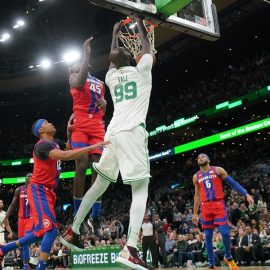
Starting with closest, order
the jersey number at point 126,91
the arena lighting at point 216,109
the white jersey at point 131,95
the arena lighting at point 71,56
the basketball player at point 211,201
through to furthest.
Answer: the white jersey at point 131,95, the jersey number at point 126,91, the basketball player at point 211,201, the arena lighting at point 216,109, the arena lighting at point 71,56

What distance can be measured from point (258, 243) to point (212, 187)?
15.8ft

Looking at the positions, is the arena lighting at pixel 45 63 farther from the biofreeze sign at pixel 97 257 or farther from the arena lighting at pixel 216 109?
the biofreeze sign at pixel 97 257

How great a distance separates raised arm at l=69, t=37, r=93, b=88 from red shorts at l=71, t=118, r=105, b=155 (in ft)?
1.74

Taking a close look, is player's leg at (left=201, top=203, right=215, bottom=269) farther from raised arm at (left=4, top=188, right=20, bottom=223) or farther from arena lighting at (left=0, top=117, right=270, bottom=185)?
arena lighting at (left=0, top=117, right=270, bottom=185)

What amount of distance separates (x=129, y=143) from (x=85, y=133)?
1468 mm

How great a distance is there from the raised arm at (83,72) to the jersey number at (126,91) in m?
0.84

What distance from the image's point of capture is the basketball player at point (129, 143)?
4.73 meters

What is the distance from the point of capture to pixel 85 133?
6.12 m

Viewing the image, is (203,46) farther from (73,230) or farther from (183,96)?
(73,230)

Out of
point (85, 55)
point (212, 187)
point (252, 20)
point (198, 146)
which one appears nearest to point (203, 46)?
point (252, 20)

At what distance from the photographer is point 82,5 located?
2677 centimetres

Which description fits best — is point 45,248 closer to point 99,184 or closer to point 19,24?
point 99,184

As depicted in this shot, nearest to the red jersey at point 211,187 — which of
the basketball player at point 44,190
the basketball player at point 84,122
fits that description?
the basketball player at point 84,122

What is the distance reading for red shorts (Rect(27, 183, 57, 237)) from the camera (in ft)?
19.0
